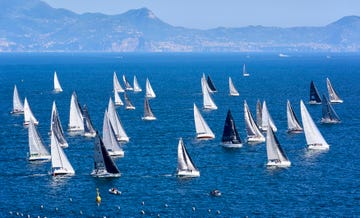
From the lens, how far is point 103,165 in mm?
101812

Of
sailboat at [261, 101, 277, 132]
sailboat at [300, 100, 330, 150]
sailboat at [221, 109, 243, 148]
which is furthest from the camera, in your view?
sailboat at [261, 101, 277, 132]

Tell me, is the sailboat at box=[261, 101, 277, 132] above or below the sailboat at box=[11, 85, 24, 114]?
above

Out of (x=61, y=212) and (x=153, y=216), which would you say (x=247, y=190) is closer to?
(x=153, y=216)

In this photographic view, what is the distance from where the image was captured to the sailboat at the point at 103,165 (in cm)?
10144

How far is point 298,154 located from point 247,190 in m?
24.4

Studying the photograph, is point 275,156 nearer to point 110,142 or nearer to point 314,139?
point 314,139

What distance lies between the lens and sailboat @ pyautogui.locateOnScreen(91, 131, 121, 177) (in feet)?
333

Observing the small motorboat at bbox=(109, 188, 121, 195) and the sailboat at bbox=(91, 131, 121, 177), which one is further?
the sailboat at bbox=(91, 131, 121, 177)

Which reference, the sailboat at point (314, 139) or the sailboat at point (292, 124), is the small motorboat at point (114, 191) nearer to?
the sailboat at point (314, 139)

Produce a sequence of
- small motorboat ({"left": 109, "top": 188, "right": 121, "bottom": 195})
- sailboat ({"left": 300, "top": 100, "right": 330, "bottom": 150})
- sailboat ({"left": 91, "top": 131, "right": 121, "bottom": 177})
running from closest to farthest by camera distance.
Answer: small motorboat ({"left": 109, "top": 188, "right": 121, "bottom": 195}) → sailboat ({"left": 91, "top": 131, "right": 121, "bottom": 177}) → sailboat ({"left": 300, "top": 100, "right": 330, "bottom": 150})

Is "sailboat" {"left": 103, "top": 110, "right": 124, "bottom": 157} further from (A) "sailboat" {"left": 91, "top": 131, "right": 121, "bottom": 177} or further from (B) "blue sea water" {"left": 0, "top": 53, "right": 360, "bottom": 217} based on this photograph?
(A) "sailboat" {"left": 91, "top": 131, "right": 121, "bottom": 177}

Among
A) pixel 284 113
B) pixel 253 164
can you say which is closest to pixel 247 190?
pixel 253 164

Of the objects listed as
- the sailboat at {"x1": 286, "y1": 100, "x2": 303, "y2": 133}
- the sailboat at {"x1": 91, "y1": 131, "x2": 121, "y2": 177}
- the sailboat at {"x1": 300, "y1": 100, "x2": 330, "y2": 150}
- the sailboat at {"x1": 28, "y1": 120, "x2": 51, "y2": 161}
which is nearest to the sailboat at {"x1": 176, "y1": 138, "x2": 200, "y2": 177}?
the sailboat at {"x1": 91, "y1": 131, "x2": 121, "y2": 177}

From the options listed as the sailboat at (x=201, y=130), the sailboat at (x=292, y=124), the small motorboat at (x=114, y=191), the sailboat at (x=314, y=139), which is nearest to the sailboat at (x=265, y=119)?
the sailboat at (x=292, y=124)
